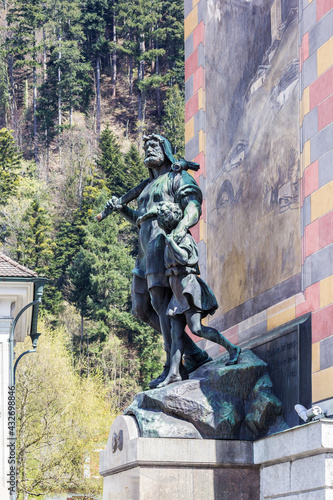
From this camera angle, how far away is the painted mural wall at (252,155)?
28.4 feet

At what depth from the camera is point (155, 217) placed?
347 inches

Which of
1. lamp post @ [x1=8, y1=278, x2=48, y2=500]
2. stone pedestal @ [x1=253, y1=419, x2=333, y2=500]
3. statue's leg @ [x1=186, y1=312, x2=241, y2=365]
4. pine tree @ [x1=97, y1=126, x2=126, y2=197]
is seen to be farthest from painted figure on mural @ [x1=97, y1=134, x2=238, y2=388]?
pine tree @ [x1=97, y1=126, x2=126, y2=197]

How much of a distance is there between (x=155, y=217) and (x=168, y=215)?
444 mm

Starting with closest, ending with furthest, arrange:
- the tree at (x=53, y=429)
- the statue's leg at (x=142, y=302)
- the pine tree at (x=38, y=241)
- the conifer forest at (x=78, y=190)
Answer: the statue's leg at (x=142, y=302)
the tree at (x=53, y=429)
the conifer forest at (x=78, y=190)
the pine tree at (x=38, y=241)

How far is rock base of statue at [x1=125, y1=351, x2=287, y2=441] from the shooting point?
780 centimetres

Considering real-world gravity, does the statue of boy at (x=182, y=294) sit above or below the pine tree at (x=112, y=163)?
below

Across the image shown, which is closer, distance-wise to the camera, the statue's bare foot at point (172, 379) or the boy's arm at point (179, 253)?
the boy's arm at point (179, 253)

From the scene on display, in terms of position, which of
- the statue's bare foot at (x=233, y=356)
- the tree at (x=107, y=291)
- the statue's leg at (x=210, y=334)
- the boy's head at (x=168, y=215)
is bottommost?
the statue's bare foot at (x=233, y=356)

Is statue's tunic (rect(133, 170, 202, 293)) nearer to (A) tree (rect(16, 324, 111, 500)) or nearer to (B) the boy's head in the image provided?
(B) the boy's head

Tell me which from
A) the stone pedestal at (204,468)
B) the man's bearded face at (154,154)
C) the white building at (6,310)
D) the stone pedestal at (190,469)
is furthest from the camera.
→ the white building at (6,310)

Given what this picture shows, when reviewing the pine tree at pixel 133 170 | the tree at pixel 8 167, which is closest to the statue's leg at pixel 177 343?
the pine tree at pixel 133 170

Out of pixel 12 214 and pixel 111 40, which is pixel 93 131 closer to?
pixel 111 40

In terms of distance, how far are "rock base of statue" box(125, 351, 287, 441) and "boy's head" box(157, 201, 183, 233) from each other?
4.13ft

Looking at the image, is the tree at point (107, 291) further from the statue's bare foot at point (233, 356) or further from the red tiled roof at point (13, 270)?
the statue's bare foot at point (233, 356)
